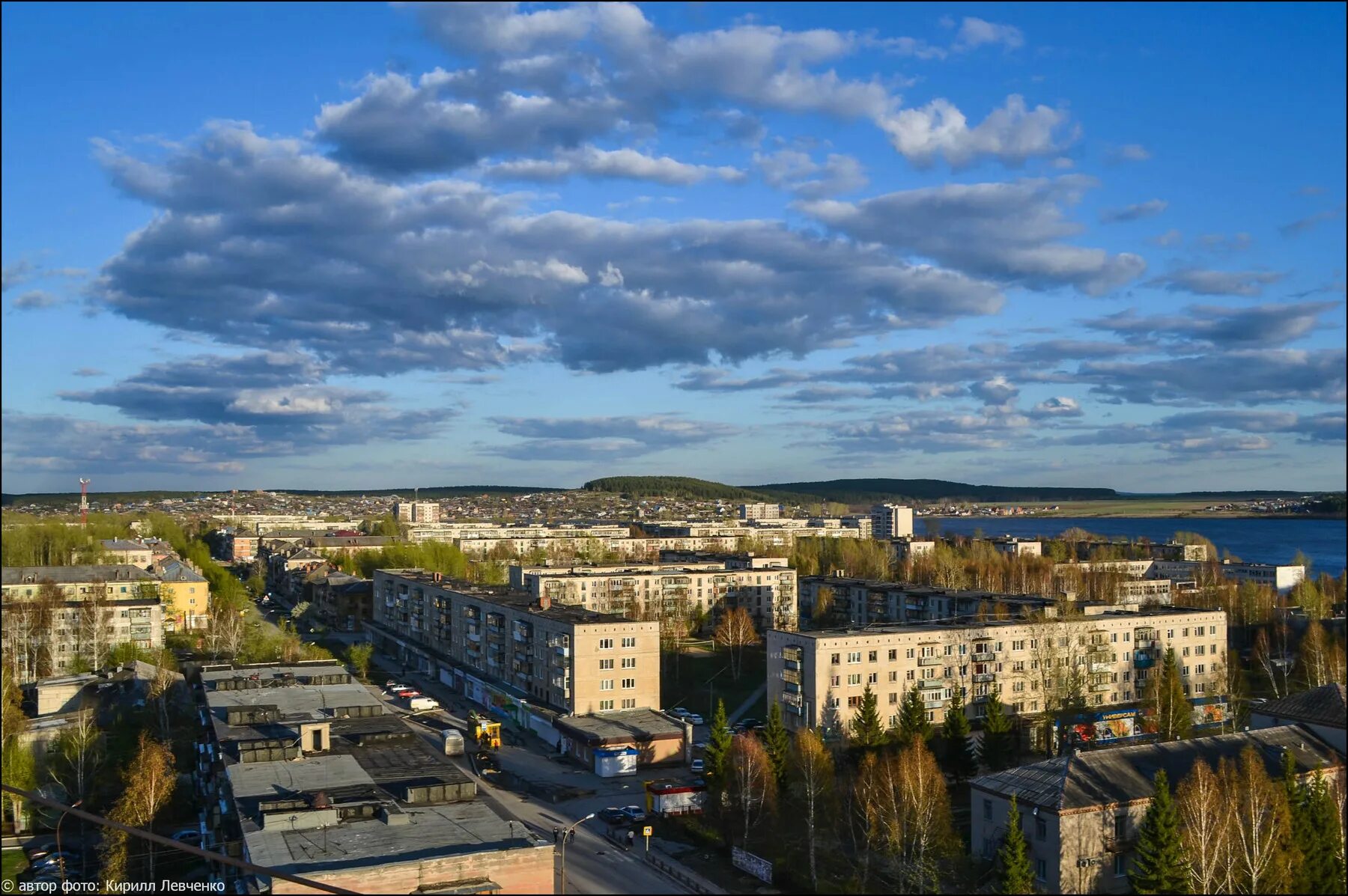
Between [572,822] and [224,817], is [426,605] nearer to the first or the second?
[572,822]

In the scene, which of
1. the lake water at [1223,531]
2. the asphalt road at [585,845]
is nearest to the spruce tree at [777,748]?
the asphalt road at [585,845]

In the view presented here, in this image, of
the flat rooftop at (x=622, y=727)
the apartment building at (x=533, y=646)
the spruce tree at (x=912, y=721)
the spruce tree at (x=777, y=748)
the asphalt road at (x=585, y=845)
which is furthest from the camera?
the apartment building at (x=533, y=646)

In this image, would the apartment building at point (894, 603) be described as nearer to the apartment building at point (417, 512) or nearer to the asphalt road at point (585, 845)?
the asphalt road at point (585, 845)

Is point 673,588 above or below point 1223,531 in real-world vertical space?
above

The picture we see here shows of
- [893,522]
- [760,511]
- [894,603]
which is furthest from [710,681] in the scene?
[760,511]

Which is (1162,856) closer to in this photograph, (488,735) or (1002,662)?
(1002,662)

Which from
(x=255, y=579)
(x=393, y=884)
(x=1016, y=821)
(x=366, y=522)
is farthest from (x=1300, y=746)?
(x=366, y=522)
